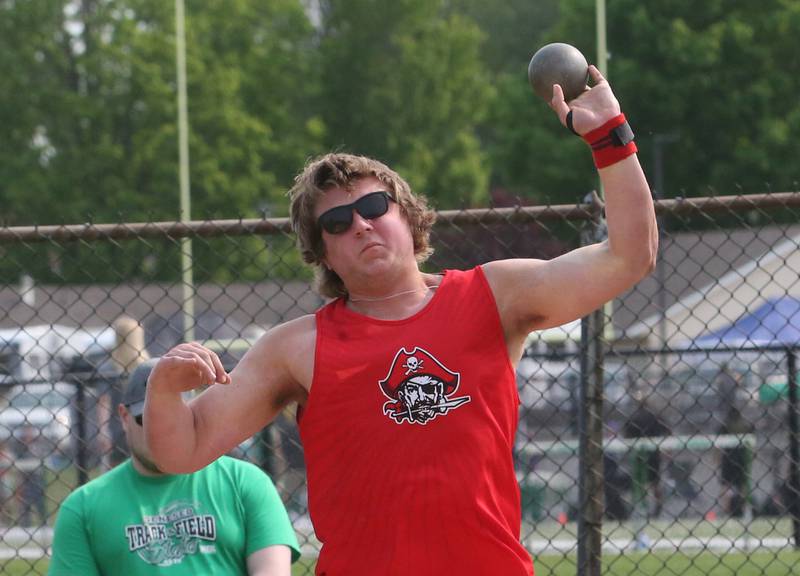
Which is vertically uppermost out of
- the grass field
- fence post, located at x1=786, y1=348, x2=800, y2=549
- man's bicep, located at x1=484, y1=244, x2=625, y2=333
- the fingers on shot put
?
man's bicep, located at x1=484, y1=244, x2=625, y2=333

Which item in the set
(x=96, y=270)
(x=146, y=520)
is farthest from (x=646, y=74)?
(x=146, y=520)

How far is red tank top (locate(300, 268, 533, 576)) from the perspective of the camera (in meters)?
2.79

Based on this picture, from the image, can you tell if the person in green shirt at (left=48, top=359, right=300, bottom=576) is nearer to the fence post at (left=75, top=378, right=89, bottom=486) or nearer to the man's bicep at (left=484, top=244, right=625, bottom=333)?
the man's bicep at (left=484, top=244, right=625, bottom=333)

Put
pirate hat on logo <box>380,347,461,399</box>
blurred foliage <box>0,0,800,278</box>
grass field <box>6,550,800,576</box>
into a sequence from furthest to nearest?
blurred foliage <box>0,0,800,278</box>, grass field <box>6,550,800,576</box>, pirate hat on logo <box>380,347,461,399</box>

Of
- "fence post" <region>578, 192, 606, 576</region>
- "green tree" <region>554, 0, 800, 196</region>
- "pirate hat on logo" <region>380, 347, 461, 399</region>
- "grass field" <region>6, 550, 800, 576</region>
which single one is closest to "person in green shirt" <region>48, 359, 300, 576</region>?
"fence post" <region>578, 192, 606, 576</region>

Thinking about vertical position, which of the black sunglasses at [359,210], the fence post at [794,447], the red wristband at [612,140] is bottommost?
the fence post at [794,447]

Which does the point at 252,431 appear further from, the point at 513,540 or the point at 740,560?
the point at 740,560

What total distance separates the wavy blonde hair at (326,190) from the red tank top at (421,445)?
28cm

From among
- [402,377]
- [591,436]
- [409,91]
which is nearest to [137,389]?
[402,377]

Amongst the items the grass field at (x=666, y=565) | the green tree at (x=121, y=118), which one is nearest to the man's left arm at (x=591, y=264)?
the grass field at (x=666, y=565)

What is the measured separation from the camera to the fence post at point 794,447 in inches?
243

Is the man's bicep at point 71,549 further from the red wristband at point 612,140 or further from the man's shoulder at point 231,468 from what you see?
the red wristband at point 612,140

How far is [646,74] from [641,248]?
26.5m

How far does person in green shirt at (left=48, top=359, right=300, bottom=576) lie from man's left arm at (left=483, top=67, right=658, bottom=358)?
1512mm
